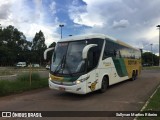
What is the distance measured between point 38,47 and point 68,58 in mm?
111733

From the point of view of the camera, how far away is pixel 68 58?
13.8m

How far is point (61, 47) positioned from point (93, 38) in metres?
1.76

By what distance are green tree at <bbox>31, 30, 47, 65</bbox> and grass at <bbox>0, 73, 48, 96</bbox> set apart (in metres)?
101

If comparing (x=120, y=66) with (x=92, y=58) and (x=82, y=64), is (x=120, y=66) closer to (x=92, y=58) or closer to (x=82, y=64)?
(x=92, y=58)

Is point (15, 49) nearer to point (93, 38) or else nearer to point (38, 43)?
point (38, 43)

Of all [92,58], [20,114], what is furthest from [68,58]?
[20,114]

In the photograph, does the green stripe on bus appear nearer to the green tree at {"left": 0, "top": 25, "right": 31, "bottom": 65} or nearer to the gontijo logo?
the gontijo logo

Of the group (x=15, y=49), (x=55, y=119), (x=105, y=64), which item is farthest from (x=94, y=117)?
(x=15, y=49)

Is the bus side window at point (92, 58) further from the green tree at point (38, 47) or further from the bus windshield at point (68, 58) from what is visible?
the green tree at point (38, 47)

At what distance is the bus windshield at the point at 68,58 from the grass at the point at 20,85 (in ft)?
9.50

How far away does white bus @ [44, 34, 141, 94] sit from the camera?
13219 mm

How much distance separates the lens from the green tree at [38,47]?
396ft

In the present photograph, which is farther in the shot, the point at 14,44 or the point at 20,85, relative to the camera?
the point at 14,44

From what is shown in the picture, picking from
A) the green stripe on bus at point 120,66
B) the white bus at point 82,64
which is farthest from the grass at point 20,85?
the green stripe on bus at point 120,66
